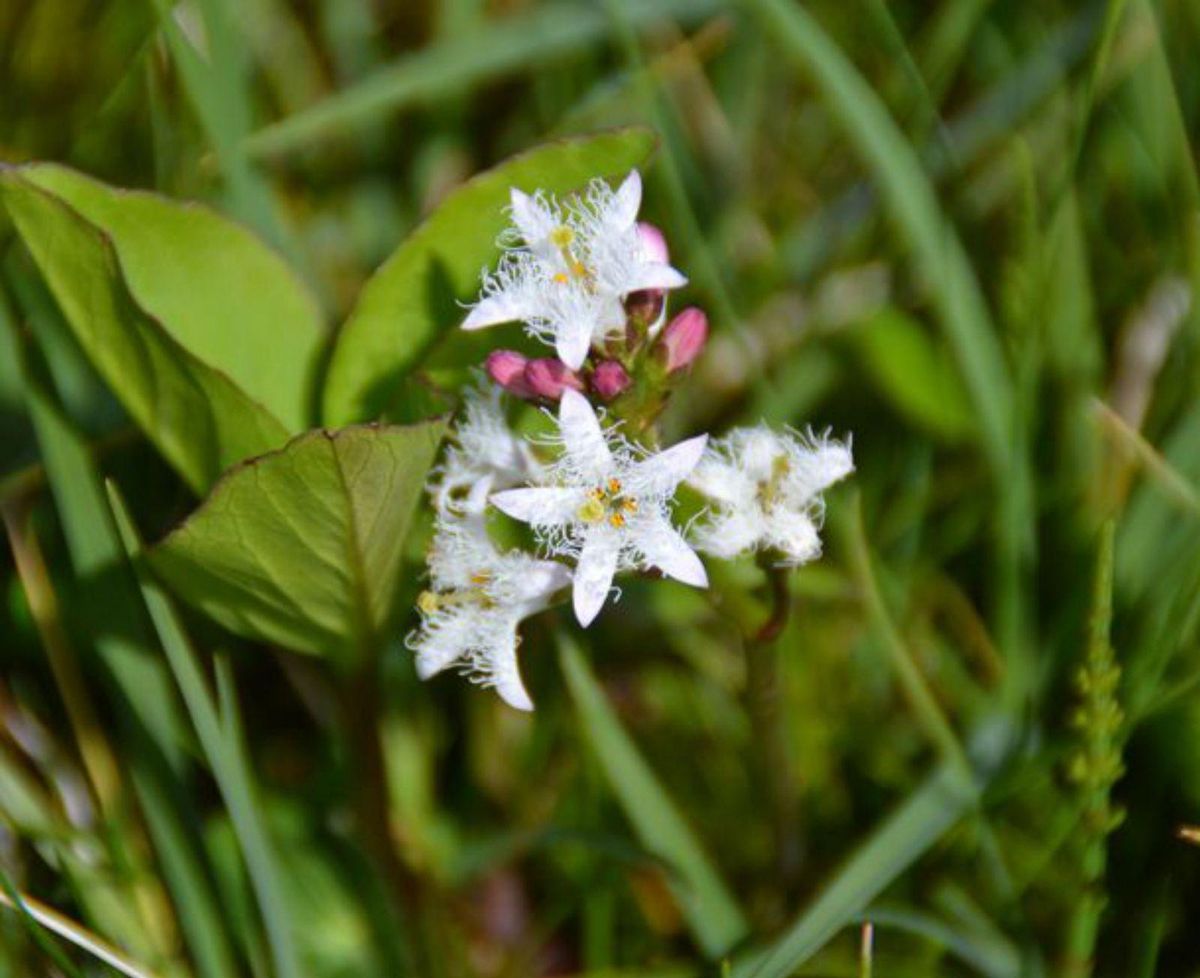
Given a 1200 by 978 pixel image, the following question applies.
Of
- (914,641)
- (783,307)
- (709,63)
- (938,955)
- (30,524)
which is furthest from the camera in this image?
(709,63)

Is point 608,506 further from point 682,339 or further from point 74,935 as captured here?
point 74,935

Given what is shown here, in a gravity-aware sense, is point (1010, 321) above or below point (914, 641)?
above

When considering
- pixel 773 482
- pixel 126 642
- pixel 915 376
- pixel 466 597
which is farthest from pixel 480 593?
pixel 915 376

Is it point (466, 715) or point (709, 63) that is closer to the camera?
point (466, 715)

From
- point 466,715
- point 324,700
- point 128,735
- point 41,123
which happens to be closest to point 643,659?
point 466,715

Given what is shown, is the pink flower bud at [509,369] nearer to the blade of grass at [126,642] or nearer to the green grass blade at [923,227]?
the blade of grass at [126,642]

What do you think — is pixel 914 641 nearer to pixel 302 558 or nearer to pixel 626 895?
pixel 626 895

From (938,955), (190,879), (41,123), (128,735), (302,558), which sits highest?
(41,123)
